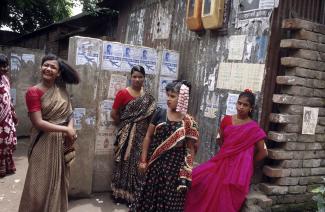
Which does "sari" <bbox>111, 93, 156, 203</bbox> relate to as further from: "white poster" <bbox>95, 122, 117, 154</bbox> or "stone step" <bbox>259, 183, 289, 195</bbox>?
"stone step" <bbox>259, 183, 289, 195</bbox>

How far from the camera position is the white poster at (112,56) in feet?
16.3

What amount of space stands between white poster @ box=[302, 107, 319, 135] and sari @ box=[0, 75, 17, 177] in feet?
14.7

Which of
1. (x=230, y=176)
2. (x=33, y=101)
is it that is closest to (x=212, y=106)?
(x=230, y=176)

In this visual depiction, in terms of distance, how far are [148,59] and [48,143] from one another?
2427 millimetres

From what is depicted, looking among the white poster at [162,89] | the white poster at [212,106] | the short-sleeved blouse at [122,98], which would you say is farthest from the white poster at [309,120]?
the short-sleeved blouse at [122,98]

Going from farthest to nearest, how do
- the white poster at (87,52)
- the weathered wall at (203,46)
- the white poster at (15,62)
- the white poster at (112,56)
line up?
the white poster at (15,62)
the white poster at (112,56)
the white poster at (87,52)
the weathered wall at (203,46)

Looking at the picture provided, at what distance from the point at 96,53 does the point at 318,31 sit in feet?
9.37

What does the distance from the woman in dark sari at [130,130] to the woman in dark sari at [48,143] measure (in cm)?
139

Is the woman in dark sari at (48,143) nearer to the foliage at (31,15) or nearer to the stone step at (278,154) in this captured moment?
the stone step at (278,154)

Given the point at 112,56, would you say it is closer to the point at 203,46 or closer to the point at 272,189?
the point at 203,46

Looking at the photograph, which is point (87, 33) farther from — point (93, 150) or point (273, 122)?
point (273, 122)

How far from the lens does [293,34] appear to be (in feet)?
14.3

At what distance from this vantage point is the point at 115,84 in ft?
16.8

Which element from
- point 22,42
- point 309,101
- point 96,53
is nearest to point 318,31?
point 309,101
